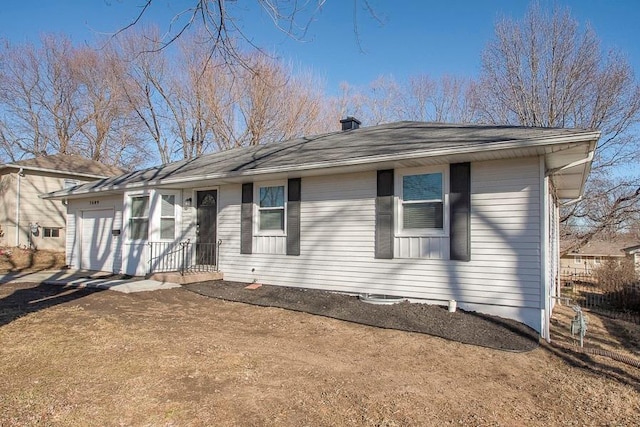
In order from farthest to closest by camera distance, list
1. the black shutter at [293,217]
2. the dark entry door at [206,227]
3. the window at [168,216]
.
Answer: the window at [168,216] < the dark entry door at [206,227] < the black shutter at [293,217]

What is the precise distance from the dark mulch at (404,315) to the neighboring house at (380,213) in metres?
0.34

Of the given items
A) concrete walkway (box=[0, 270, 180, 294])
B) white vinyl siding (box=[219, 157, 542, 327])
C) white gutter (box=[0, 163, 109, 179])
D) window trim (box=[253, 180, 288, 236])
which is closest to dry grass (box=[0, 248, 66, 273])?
concrete walkway (box=[0, 270, 180, 294])

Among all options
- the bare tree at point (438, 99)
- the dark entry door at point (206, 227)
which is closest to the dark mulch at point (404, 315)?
the dark entry door at point (206, 227)

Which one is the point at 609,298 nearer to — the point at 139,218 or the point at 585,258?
the point at 585,258

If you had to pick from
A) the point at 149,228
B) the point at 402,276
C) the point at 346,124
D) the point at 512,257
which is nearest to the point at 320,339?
the point at 402,276

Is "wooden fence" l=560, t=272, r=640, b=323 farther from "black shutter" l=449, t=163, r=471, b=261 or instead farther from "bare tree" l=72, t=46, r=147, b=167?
"bare tree" l=72, t=46, r=147, b=167

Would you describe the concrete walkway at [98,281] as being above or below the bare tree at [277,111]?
below

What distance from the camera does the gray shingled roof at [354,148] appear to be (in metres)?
6.81

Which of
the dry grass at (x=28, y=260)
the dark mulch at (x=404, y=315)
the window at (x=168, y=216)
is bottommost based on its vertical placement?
the dark mulch at (x=404, y=315)

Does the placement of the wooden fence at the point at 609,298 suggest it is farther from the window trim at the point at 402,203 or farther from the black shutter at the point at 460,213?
the window trim at the point at 402,203

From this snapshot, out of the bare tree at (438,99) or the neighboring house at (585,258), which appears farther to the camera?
the bare tree at (438,99)

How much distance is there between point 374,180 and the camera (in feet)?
26.8

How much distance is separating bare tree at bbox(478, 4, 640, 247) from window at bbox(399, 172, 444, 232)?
566 inches

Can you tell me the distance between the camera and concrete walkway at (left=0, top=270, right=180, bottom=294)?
368 inches
